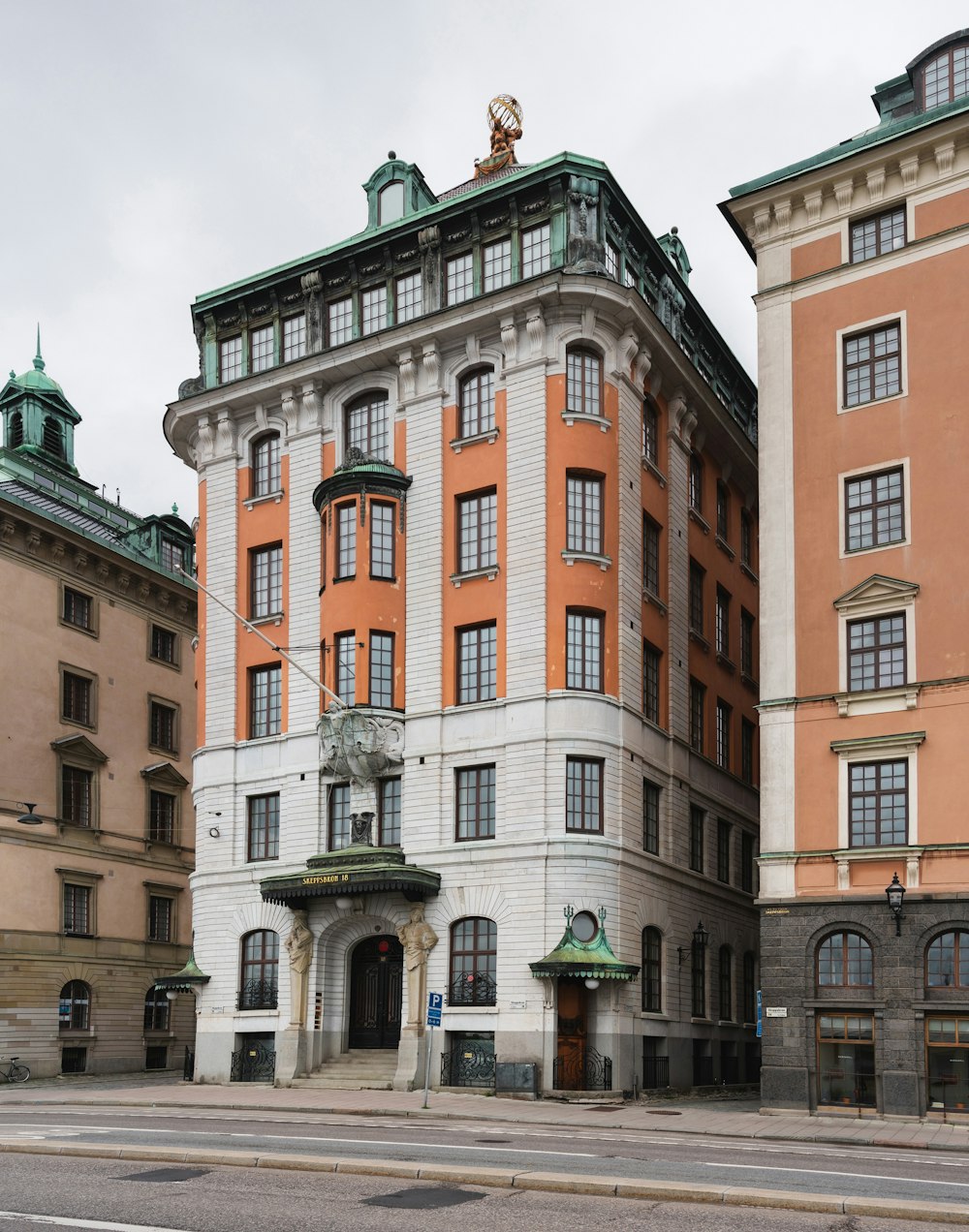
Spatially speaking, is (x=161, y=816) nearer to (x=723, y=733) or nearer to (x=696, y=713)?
(x=723, y=733)

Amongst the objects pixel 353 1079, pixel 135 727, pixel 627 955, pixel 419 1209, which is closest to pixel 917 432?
pixel 627 955

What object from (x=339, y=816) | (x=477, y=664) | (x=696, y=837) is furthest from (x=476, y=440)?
(x=696, y=837)

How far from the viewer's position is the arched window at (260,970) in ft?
152

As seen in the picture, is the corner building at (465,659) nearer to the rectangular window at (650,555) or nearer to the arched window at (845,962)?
the rectangular window at (650,555)

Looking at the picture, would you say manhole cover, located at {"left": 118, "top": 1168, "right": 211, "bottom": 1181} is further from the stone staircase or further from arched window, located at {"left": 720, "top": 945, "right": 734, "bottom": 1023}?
arched window, located at {"left": 720, "top": 945, "right": 734, "bottom": 1023}

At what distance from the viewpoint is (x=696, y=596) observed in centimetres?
5175

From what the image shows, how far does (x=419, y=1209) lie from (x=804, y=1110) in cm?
2117

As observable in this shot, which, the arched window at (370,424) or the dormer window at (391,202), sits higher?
the dormer window at (391,202)

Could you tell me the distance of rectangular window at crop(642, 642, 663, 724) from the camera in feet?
152

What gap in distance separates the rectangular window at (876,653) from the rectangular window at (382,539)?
1536 centimetres

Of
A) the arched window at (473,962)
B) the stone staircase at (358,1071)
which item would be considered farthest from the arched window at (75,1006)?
the arched window at (473,962)

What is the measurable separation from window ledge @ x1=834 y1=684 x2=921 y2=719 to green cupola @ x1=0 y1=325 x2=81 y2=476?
44.6 meters

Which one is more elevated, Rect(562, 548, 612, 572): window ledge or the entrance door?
Rect(562, 548, 612, 572): window ledge

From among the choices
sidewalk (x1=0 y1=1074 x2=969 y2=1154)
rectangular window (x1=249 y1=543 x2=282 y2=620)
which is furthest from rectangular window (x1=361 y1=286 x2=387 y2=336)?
sidewalk (x1=0 y1=1074 x2=969 y2=1154)
